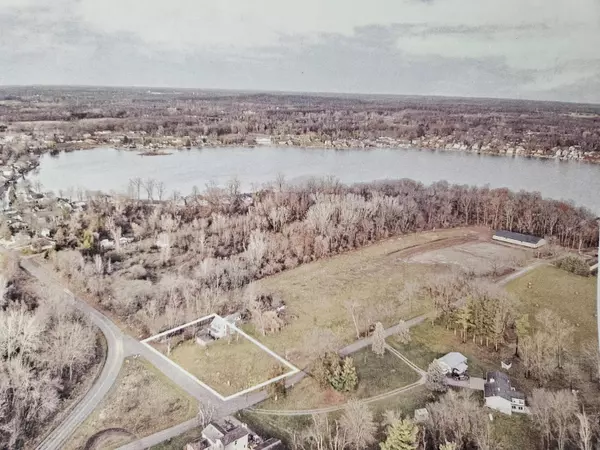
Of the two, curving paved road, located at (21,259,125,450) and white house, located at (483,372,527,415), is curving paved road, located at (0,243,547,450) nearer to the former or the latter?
curving paved road, located at (21,259,125,450)

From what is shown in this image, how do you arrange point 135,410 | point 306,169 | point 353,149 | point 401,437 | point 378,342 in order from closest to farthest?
point 135,410 < point 401,437 < point 378,342 < point 306,169 < point 353,149

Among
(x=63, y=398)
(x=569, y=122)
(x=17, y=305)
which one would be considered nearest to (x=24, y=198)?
(x=17, y=305)

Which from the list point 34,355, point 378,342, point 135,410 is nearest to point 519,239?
point 378,342

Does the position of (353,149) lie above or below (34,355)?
above

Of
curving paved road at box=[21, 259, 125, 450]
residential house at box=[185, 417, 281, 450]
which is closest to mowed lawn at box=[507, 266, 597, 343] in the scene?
residential house at box=[185, 417, 281, 450]

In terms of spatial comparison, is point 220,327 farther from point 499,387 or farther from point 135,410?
point 499,387

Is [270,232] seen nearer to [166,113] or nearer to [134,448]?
[166,113]
